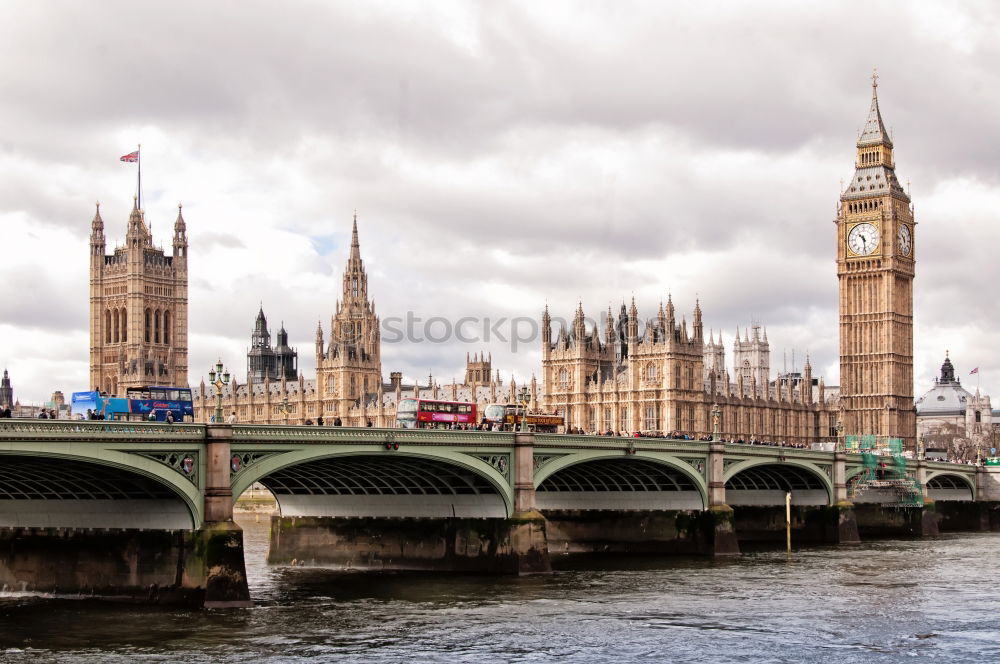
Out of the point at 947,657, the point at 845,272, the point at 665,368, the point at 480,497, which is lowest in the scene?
the point at 947,657

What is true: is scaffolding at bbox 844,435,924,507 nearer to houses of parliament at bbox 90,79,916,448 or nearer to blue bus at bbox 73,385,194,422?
houses of parliament at bbox 90,79,916,448

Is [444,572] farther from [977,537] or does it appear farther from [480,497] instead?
[977,537]

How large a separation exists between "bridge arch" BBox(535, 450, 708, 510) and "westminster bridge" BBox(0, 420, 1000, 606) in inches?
4.1

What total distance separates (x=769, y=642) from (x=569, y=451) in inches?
903

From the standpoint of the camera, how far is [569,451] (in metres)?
66.9

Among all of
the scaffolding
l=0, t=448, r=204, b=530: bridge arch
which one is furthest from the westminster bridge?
the scaffolding

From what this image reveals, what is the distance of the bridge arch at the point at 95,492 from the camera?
46.5 metres

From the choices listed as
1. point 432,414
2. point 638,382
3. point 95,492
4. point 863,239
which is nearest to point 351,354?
point 638,382

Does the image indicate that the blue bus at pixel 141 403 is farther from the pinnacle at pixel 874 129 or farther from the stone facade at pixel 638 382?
the pinnacle at pixel 874 129

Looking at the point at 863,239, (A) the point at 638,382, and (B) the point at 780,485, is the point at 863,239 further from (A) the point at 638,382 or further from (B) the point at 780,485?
(B) the point at 780,485

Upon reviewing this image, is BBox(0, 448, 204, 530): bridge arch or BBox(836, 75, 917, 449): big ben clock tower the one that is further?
BBox(836, 75, 917, 449): big ben clock tower

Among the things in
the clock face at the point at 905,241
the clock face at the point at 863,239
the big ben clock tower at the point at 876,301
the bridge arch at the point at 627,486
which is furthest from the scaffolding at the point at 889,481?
the clock face at the point at 905,241

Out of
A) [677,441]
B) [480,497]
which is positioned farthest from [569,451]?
[677,441]

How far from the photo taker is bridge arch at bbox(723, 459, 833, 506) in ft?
Answer: 293
